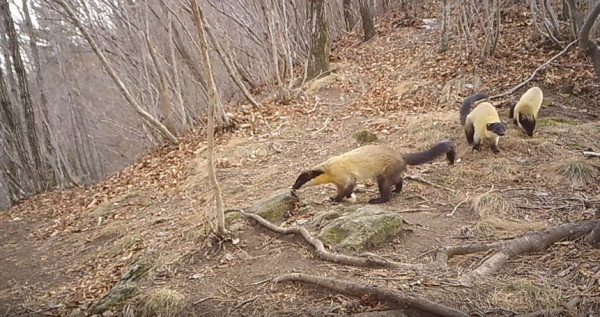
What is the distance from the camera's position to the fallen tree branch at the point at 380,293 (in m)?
2.92

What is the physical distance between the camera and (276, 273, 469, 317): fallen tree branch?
9.58ft

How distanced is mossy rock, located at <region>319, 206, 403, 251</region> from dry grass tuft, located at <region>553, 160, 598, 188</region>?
257 centimetres

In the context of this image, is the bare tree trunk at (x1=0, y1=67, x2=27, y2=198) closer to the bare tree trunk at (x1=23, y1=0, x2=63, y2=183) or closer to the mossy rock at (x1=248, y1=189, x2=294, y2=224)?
the bare tree trunk at (x1=23, y1=0, x2=63, y2=183)

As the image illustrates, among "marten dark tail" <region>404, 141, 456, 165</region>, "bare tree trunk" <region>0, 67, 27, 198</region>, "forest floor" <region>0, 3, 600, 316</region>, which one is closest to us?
"forest floor" <region>0, 3, 600, 316</region>

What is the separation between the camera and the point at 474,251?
3.86 meters

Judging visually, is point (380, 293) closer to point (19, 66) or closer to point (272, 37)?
point (272, 37)

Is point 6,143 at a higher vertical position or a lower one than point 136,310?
higher

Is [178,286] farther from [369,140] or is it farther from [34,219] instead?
[34,219]

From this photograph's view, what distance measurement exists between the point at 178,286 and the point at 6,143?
420 inches

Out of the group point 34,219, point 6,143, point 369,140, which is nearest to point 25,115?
point 6,143

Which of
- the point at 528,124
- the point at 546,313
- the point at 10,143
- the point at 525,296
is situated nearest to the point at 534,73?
the point at 528,124

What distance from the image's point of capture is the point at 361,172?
18.7 ft

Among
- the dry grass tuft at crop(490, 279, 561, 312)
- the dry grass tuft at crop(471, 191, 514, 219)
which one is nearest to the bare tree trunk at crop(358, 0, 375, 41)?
the dry grass tuft at crop(471, 191, 514, 219)

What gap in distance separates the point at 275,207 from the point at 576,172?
3.74 metres
